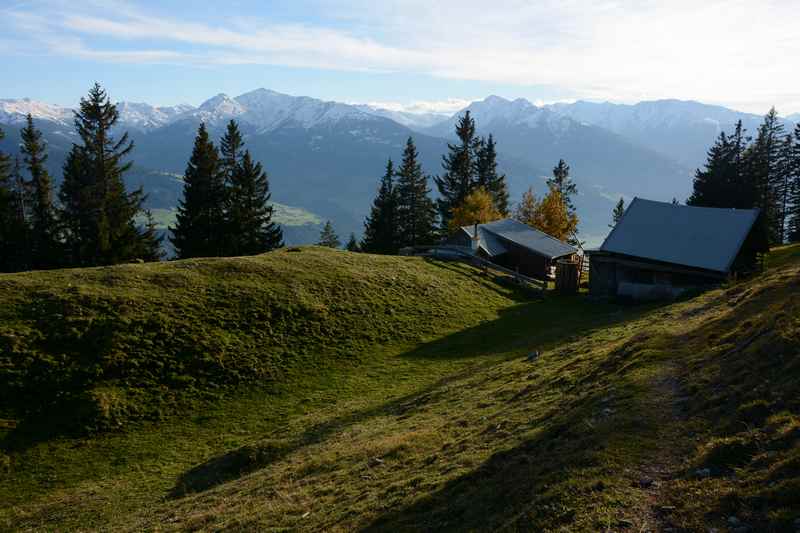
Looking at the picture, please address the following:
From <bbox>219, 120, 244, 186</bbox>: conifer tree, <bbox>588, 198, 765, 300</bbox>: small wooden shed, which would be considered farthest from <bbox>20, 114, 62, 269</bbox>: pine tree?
<bbox>588, 198, 765, 300</bbox>: small wooden shed

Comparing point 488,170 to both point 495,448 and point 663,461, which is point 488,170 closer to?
point 495,448

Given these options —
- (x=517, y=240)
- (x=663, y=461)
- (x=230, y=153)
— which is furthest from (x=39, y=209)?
(x=663, y=461)

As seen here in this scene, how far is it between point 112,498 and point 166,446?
14.1 ft

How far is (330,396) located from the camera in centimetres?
2705

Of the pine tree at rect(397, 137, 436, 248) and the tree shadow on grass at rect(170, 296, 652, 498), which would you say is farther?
the pine tree at rect(397, 137, 436, 248)

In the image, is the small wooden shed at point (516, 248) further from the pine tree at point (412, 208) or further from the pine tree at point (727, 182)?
the pine tree at point (727, 182)

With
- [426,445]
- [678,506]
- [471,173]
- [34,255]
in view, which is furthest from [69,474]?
[471,173]

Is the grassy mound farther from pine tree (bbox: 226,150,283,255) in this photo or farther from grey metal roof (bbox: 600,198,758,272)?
pine tree (bbox: 226,150,283,255)

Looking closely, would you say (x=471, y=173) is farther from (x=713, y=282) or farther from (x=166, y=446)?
(x=166, y=446)

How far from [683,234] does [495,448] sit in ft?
125

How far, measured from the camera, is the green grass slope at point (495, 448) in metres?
9.38

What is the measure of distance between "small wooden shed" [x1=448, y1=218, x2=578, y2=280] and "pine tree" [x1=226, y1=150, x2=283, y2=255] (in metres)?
22.3

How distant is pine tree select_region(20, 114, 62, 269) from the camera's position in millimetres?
50531

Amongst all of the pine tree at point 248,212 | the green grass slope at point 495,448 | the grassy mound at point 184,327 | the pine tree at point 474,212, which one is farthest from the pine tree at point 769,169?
the pine tree at point 248,212
